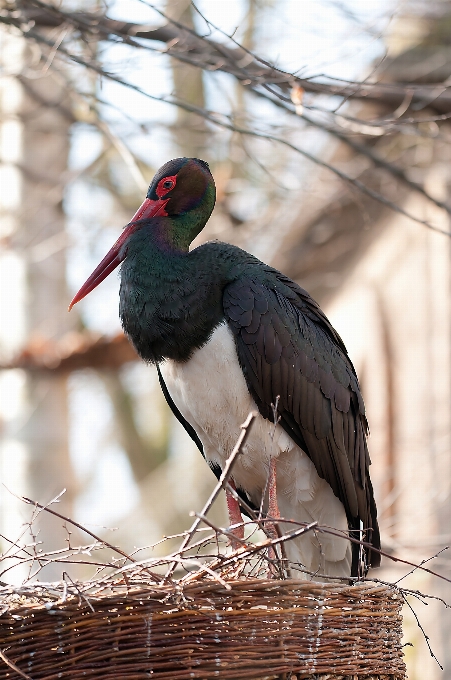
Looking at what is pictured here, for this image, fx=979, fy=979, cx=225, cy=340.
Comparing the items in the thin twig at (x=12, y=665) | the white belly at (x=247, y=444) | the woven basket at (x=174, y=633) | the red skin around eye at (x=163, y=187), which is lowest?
the thin twig at (x=12, y=665)

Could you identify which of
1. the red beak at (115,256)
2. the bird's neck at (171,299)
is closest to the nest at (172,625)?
the bird's neck at (171,299)

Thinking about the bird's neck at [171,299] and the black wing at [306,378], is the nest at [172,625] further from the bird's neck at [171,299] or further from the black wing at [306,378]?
the bird's neck at [171,299]

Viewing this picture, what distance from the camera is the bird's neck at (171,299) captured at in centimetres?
399

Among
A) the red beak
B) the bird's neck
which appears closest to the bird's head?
the red beak

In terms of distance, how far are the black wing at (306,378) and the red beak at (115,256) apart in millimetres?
585

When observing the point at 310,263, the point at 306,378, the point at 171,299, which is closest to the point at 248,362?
the point at 306,378

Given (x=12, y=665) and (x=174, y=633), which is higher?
(x=174, y=633)

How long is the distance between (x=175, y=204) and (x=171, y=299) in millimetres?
587

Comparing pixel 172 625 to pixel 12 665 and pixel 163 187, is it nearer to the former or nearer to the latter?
pixel 12 665

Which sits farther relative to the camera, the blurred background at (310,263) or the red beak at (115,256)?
the blurred background at (310,263)

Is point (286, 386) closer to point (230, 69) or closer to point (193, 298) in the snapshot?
point (193, 298)

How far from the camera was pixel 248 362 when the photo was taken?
13.0 feet

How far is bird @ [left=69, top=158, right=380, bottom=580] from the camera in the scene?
13.1 feet

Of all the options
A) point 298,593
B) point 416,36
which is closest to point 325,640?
point 298,593
